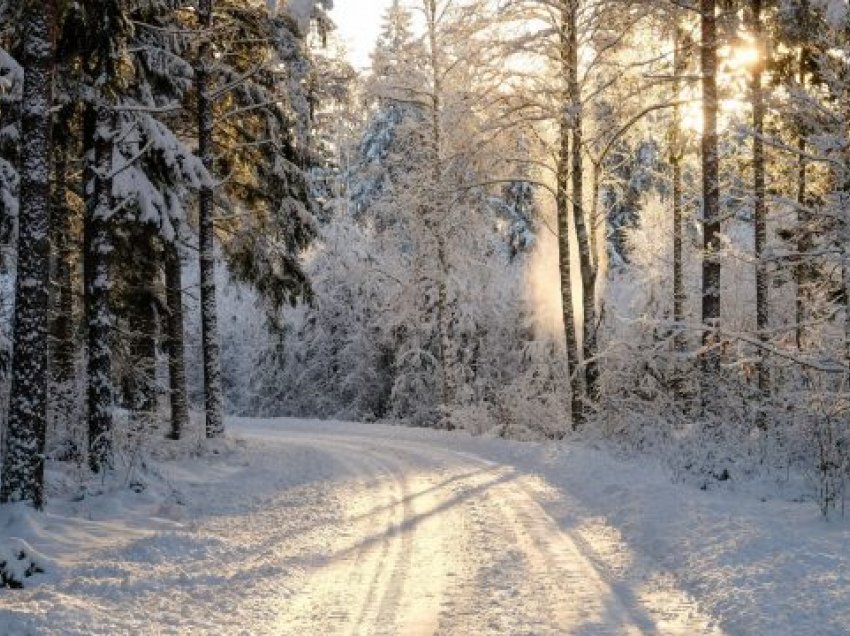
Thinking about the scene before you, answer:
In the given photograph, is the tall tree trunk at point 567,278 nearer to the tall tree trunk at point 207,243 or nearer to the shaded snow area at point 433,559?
the shaded snow area at point 433,559

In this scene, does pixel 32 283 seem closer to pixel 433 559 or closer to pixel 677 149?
pixel 433 559

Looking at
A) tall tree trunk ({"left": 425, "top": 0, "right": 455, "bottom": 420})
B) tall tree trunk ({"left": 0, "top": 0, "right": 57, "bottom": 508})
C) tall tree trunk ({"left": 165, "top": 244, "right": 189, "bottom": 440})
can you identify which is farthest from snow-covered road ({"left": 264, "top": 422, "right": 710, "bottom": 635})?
tall tree trunk ({"left": 425, "top": 0, "right": 455, "bottom": 420})

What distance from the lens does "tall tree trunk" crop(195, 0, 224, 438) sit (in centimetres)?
1781

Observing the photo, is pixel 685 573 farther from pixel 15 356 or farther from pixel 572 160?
pixel 572 160

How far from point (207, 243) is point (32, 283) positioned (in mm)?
8442

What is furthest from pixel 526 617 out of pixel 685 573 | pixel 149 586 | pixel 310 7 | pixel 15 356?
pixel 310 7

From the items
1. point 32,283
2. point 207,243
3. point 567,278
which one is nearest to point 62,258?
point 207,243

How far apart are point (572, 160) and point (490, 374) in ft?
49.4

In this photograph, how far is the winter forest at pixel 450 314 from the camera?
7.83m

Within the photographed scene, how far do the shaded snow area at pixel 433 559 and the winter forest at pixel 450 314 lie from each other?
5cm

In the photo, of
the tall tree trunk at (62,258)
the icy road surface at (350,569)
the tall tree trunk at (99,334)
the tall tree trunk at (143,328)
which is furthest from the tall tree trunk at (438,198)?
the icy road surface at (350,569)

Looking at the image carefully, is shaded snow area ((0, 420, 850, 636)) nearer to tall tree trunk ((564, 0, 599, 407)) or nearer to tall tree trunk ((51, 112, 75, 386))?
tall tree trunk ((51, 112, 75, 386))

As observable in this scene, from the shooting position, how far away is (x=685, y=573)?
304 inches

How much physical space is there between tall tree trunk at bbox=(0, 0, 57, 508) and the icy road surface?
29.6 inches
